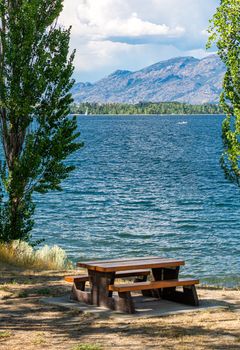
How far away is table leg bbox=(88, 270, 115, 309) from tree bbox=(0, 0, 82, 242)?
6549 mm

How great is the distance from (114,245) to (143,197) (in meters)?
17.5

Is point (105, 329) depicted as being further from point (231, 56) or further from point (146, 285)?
point (231, 56)

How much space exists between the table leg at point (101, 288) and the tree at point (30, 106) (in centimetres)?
655

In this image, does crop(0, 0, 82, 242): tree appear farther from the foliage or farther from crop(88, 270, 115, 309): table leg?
crop(88, 270, 115, 309): table leg

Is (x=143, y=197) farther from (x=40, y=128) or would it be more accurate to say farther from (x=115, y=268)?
(x=115, y=268)

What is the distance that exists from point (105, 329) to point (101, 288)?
1.52 meters

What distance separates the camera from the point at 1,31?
17203mm

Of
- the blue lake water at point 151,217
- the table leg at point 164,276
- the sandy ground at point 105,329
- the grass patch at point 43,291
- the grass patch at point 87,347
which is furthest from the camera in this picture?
the blue lake water at point 151,217

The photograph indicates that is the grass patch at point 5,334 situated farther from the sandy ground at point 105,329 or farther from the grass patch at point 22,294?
the grass patch at point 22,294

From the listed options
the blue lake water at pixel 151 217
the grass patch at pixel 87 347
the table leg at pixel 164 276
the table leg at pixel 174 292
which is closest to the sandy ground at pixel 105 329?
the grass patch at pixel 87 347

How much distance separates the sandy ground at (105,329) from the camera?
26.3ft

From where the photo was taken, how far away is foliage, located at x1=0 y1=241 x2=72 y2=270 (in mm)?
16031

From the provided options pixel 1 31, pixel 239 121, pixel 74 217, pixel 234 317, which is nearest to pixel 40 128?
pixel 1 31

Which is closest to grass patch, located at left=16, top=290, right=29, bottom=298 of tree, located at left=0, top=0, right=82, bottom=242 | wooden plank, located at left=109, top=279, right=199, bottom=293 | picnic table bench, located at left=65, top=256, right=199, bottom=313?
picnic table bench, located at left=65, top=256, right=199, bottom=313
